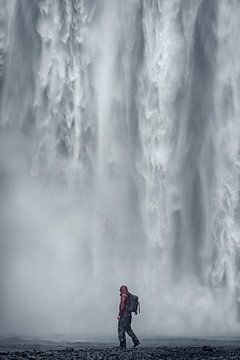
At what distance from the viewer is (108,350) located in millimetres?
18109

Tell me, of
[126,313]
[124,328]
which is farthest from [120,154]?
[124,328]

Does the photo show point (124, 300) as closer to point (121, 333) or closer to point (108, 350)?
point (121, 333)

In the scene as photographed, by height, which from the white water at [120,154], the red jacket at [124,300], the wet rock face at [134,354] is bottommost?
the wet rock face at [134,354]

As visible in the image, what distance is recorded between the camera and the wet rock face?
53.7 ft

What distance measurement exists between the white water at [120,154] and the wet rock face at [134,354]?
11134 millimetres

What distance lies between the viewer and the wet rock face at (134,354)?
16.4 metres

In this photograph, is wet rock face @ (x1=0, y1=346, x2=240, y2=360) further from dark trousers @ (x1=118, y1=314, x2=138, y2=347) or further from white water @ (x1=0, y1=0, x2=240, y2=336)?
white water @ (x1=0, y1=0, x2=240, y2=336)

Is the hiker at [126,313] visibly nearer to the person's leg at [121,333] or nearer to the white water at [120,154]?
the person's leg at [121,333]

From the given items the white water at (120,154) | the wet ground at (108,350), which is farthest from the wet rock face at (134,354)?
the white water at (120,154)

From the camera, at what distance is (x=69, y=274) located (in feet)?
102

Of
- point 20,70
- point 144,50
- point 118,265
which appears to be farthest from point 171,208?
A: point 20,70

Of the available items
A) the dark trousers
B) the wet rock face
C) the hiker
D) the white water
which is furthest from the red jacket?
the white water

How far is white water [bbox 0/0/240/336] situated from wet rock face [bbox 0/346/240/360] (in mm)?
11134

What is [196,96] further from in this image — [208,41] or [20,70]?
[20,70]
